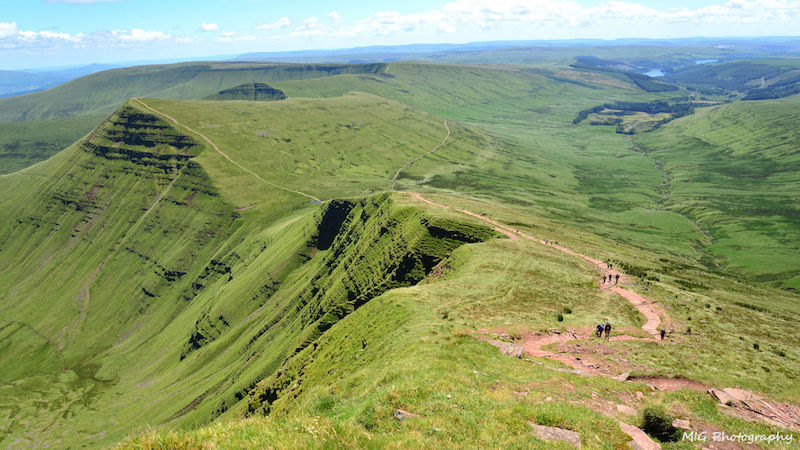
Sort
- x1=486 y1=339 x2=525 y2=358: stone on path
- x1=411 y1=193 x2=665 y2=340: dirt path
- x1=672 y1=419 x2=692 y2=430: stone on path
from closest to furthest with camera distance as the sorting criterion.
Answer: x1=672 y1=419 x2=692 y2=430: stone on path, x1=486 y1=339 x2=525 y2=358: stone on path, x1=411 y1=193 x2=665 y2=340: dirt path

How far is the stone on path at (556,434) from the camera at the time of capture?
73.7 feet

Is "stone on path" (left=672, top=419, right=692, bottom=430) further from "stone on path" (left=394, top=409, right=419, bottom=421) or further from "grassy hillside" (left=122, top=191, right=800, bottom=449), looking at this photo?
"stone on path" (left=394, top=409, right=419, bottom=421)

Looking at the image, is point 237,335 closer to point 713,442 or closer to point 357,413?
point 357,413

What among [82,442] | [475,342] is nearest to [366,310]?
[475,342]

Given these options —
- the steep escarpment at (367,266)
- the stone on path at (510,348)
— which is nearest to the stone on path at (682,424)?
the stone on path at (510,348)

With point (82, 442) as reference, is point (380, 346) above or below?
above

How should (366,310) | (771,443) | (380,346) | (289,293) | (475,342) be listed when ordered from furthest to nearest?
(289,293)
(366,310)
(380,346)
(475,342)
(771,443)

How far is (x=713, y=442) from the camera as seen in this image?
25.0 m

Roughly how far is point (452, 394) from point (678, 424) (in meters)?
14.8

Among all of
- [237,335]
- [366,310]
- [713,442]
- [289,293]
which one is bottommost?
Answer: [237,335]

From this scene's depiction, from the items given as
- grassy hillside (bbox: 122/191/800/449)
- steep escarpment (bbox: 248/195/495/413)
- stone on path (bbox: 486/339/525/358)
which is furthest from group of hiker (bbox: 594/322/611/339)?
steep escarpment (bbox: 248/195/495/413)

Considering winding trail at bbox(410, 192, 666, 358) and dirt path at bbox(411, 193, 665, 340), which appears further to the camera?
dirt path at bbox(411, 193, 665, 340)

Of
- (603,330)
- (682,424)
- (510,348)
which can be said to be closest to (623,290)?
(603,330)

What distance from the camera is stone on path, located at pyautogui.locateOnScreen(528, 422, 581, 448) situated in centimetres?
2245
